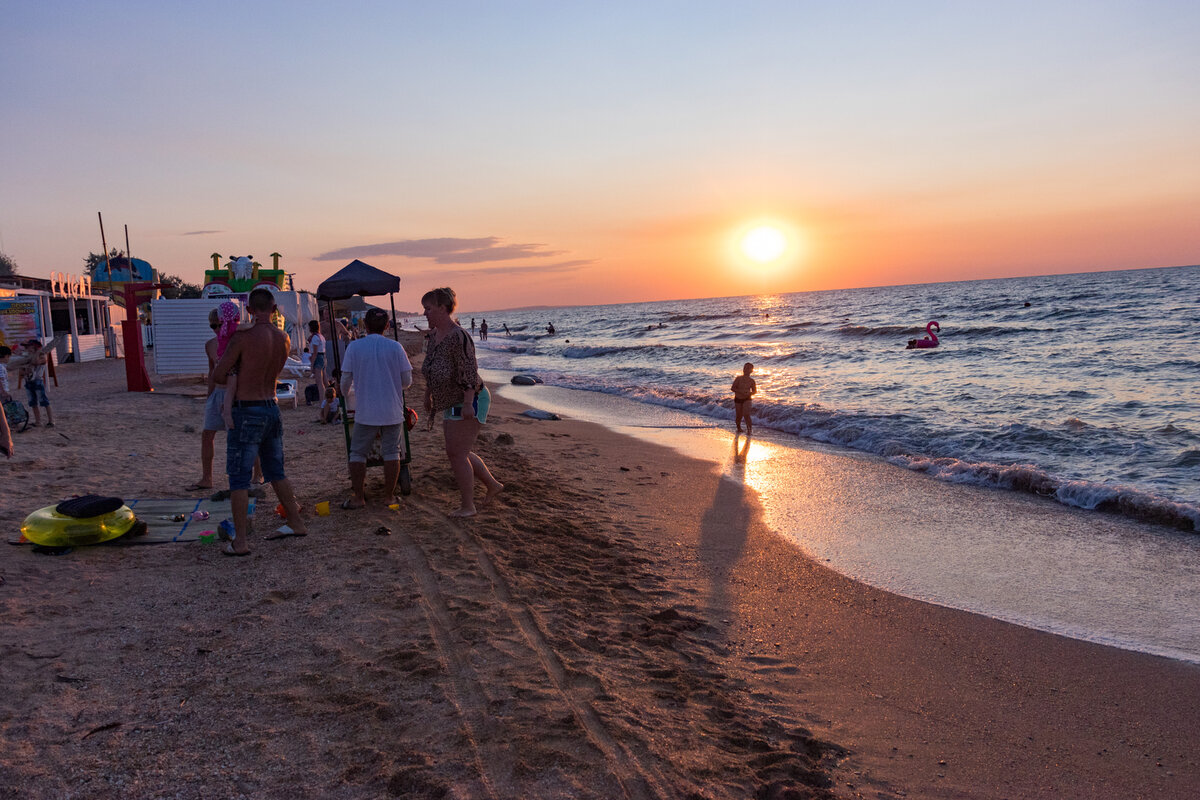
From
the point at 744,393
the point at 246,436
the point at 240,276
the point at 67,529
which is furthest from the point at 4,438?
the point at 240,276

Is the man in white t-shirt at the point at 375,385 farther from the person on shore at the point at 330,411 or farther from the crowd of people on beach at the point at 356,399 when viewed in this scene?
the person on shore at the point at 330,411

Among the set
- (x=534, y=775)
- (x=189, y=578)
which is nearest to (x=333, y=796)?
(x=534, y=775)

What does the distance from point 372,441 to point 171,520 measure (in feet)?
5.37

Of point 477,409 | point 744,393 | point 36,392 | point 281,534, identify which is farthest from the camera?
point 744,393

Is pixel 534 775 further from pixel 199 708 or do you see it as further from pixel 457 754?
pixel 199 708

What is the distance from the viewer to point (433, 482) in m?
A: 7.11

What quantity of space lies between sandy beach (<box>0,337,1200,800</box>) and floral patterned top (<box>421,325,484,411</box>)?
107 centimetres

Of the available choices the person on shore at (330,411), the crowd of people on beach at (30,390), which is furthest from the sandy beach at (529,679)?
the person on shore at (330,411)

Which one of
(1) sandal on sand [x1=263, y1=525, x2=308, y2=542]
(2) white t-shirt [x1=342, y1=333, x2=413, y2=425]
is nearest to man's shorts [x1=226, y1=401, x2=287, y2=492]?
(1) sandal on sand [x1=263, y1=525, x2=308, y2=542]

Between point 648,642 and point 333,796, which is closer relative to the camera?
point 333,796

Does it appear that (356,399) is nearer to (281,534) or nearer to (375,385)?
(375,385)

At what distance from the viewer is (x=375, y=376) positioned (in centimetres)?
584

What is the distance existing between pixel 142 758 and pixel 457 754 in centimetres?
119

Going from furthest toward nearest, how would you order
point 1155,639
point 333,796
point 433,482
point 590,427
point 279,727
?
point 590,427
point 433,482
point 1155,639
point 279,727
point 333,796
